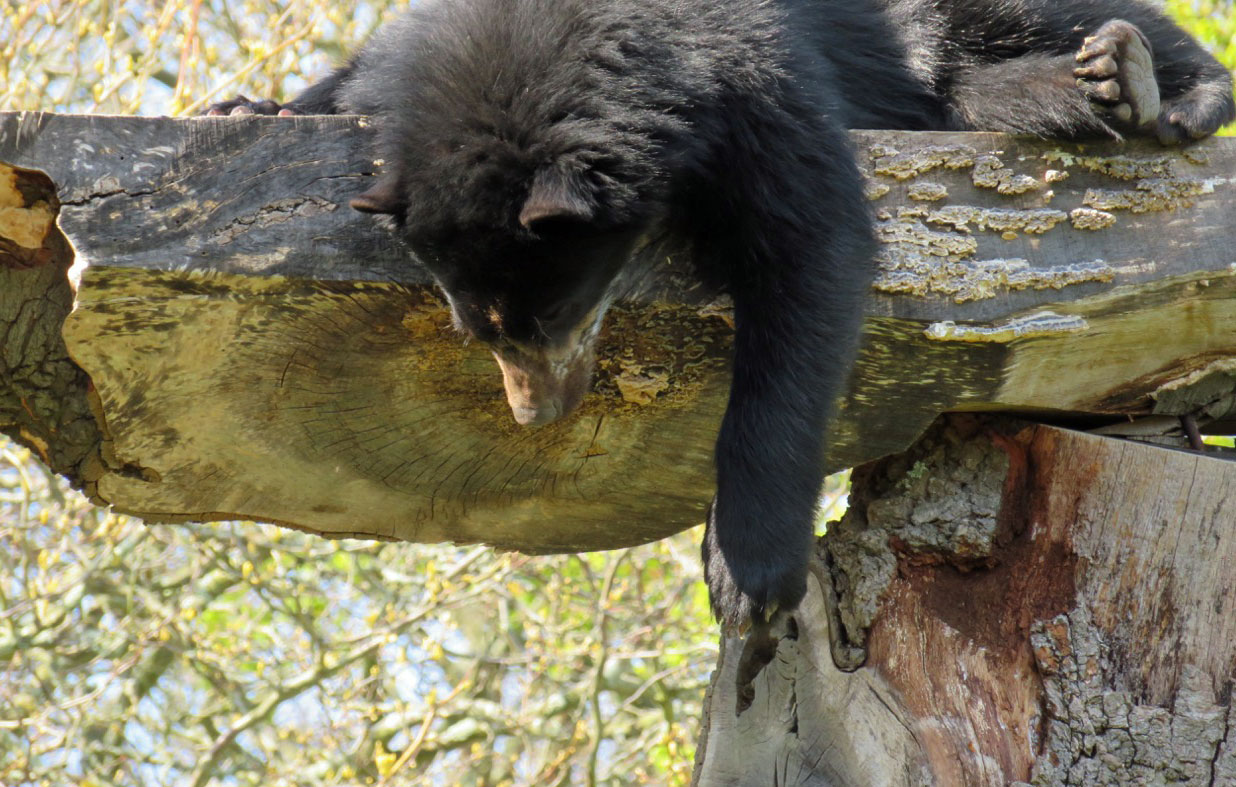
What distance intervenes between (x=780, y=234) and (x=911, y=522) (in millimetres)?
898

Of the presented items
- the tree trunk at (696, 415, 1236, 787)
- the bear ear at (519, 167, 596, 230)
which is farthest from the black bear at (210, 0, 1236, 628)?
the tree trunk at (696, 415, 1236, 787)

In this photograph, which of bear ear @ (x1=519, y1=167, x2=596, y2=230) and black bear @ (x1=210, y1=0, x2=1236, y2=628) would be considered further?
black bear @ (x1=210, y1=0, x2=1236, y2=628)

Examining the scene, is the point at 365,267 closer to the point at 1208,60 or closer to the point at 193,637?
the point at 1208,60

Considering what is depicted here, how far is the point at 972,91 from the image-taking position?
3789 millimetres

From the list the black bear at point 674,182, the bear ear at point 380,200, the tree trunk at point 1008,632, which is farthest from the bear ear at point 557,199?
the tree trunk at point 1008,632

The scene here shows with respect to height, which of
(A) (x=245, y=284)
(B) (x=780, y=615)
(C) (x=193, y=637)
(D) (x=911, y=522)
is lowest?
(C) (x=193, y=637)

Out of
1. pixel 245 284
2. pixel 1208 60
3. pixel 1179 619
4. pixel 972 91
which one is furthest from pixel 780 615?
pixel 1208 60

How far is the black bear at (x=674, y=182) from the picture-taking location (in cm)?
264

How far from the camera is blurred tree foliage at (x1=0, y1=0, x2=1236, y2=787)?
6.09m

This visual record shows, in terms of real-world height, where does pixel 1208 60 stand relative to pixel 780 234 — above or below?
above

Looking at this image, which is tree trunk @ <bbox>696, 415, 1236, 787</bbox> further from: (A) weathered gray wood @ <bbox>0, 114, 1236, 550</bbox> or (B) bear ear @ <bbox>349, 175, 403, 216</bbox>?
(B) bear ear @ <bbox>349, 175, 403, 216</bbox>

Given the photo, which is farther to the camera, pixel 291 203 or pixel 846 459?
pixel 846 459

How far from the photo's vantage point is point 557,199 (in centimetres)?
253

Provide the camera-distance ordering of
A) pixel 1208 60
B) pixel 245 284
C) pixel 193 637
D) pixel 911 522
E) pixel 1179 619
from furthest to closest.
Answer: pixel 193 637
pixel 1208 60
pixel 911 522
pixel 1179 619
pixel 245 284
